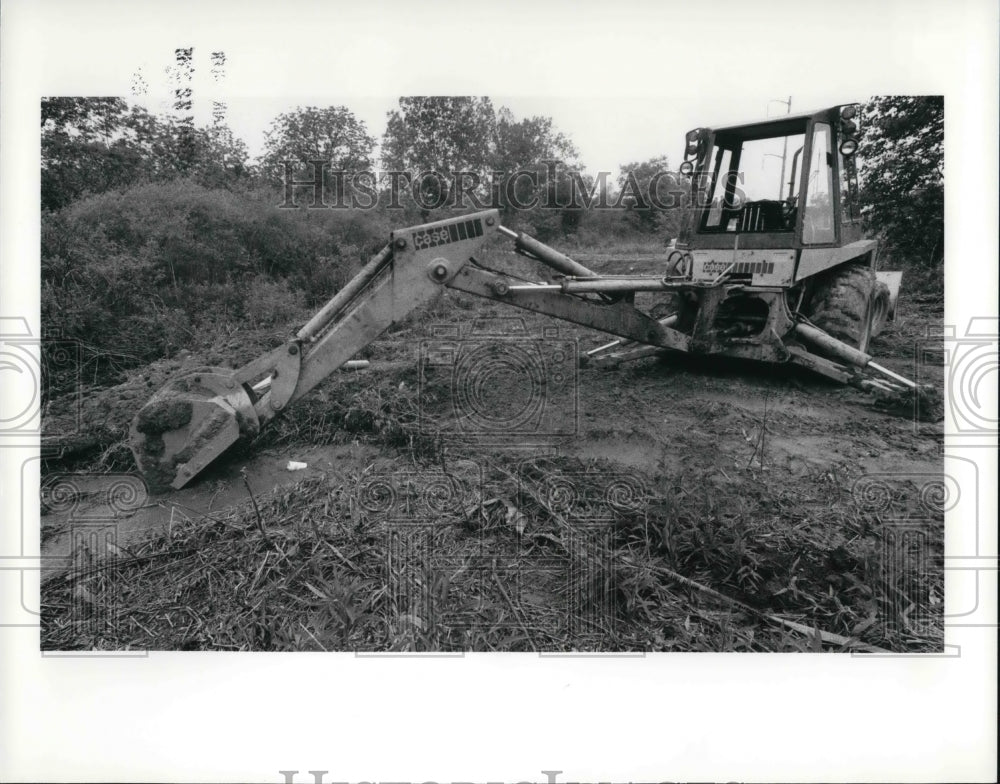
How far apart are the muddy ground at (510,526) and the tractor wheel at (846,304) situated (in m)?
0.24

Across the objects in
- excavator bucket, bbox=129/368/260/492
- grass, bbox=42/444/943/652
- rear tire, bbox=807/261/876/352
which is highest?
rear tire, bbox=807/261/876/352

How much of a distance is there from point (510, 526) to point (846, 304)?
7.19ft

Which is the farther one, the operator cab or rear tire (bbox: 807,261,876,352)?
rear tire (bbox: 807,261,876,352)

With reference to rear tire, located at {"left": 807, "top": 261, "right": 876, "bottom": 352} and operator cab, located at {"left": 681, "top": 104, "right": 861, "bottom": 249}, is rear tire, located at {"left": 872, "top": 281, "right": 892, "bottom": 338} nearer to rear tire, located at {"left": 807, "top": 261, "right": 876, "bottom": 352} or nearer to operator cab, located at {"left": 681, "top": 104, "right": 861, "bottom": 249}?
rear tire, located at {"left": 807, "top": 261, "right": 876, "bottom": 352}

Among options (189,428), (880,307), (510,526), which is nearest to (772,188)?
(880,307)

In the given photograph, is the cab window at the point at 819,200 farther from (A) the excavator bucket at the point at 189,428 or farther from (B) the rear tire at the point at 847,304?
(A) the excavator bucket at the point at 189,428

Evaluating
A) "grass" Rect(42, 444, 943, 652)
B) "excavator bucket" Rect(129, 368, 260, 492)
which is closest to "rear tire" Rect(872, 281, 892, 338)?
"grass" Rect(42, 444, 943, 652)

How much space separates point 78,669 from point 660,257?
9.83 ft

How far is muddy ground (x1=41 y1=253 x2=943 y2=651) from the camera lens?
220cm

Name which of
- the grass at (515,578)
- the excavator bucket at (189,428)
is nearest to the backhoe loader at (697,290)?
the excavator bucket at (189,428)

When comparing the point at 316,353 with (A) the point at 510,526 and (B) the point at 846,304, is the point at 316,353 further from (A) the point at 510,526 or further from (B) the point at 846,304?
(B) the point at 846,304

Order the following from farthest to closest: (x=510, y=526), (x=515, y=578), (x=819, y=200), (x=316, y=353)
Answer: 1. (x=819, y=200)
2. (x=316, y=353)
3. (x=510, y=526)
4. (x=515, y=578)

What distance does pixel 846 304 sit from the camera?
3242mm

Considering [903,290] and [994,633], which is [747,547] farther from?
[903,290]
